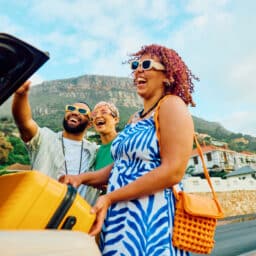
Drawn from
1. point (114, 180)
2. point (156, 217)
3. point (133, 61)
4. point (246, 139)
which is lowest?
point (156, 217)

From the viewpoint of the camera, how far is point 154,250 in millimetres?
1987

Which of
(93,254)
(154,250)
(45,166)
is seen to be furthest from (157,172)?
(45,166)

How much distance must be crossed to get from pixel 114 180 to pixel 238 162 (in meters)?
96.7

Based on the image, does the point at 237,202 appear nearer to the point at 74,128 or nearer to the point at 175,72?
the point at 74,128

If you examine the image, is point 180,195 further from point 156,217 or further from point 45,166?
point 45,166

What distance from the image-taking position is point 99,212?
187 cm

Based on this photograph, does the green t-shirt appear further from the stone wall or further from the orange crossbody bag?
the stone wall

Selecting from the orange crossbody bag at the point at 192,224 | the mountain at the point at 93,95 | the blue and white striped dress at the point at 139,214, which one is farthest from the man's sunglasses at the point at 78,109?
the mountain at the point at 93,95

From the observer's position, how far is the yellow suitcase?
1.42 metres

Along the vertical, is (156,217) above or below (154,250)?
above

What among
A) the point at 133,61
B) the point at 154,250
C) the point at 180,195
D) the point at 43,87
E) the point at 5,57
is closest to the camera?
the point at 5,57

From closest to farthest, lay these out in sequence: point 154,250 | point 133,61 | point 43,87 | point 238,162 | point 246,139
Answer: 1. point 154,250
2. point 133,61
3. point 238,162
4. point 246,139
5. point 43,87

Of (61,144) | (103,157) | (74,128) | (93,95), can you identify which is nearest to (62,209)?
(103,157)

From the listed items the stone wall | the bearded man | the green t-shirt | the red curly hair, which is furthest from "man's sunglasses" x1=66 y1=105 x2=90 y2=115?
the stone wall
